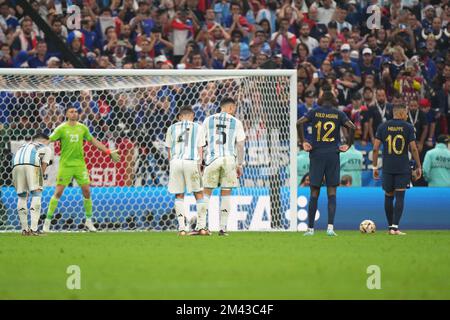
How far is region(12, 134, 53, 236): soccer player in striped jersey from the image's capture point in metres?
17.1

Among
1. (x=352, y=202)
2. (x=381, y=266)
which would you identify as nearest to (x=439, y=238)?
(x=352, y=202)

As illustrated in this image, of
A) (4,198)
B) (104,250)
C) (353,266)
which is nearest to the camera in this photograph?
(353,266)

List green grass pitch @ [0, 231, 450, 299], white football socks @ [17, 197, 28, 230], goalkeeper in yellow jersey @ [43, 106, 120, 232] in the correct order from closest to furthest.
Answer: green grass pitch @ [0, 231, 450, 299] < white football socks @ [17, 197, 28, 230] < goalkeeper in yellow jersey @ [43, 106, 120, 232]

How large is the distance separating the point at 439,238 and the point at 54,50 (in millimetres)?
10332

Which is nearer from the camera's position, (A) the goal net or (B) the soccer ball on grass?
(B) the soccer ball on grass

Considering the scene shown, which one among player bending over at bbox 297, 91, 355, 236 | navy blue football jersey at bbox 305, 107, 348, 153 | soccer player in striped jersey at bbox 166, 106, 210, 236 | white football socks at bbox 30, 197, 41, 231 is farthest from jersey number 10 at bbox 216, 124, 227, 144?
white football socks at bbox 30, 197, 41, 231

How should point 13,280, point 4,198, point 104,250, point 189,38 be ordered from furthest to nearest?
point 189,38, point 4,198, point 104,250, point 13,280

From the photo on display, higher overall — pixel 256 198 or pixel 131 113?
pixel 131 113

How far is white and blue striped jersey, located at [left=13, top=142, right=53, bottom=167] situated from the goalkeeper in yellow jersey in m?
0.76

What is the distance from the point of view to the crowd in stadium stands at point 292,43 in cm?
2258

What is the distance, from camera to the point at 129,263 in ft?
38.2

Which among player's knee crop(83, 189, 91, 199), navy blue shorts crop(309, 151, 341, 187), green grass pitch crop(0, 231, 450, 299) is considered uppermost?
navy blue shorts crop(309, 151, 341, 187)

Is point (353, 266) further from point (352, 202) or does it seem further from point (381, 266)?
point (352, 202)

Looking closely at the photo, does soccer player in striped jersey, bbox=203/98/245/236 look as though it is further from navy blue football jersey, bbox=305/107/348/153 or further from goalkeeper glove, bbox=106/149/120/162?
goalkeeper glove, bbox=106/149/120/162
